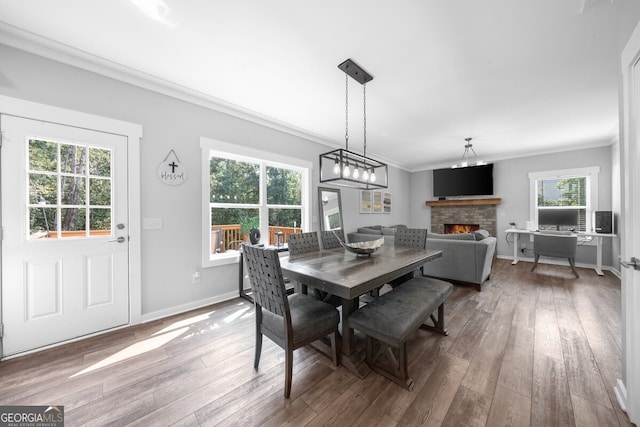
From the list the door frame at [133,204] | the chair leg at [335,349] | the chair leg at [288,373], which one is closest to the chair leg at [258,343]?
the chair leg at [288,373]

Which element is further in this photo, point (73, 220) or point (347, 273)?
point (73, 220)

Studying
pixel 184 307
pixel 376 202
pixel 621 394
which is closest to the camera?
pixel 621 394

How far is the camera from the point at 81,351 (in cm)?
195

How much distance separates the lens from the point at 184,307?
2.71 m

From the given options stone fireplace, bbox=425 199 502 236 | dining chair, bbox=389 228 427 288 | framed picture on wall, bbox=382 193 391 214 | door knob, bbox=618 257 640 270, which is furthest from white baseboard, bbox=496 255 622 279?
door knob, bbox=618 257 640 270

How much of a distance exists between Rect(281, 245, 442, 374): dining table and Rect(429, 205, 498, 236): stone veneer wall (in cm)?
478

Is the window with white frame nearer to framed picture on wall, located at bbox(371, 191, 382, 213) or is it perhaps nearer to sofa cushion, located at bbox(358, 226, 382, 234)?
framed picture on wall, located at bbox(371, 191, 382, 213)

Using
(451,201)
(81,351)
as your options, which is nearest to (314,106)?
(81,351)

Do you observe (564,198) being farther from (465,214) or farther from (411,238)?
(411,238)

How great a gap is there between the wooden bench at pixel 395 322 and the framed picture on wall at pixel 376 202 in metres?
3.80

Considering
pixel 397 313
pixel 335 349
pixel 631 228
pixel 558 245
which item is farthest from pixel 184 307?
pixel 558 245

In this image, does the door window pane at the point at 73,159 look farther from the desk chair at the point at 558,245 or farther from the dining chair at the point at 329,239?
the desk chair at the point at 558,245

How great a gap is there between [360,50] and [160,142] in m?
2.29

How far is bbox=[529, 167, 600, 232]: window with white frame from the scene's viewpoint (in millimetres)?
4766
